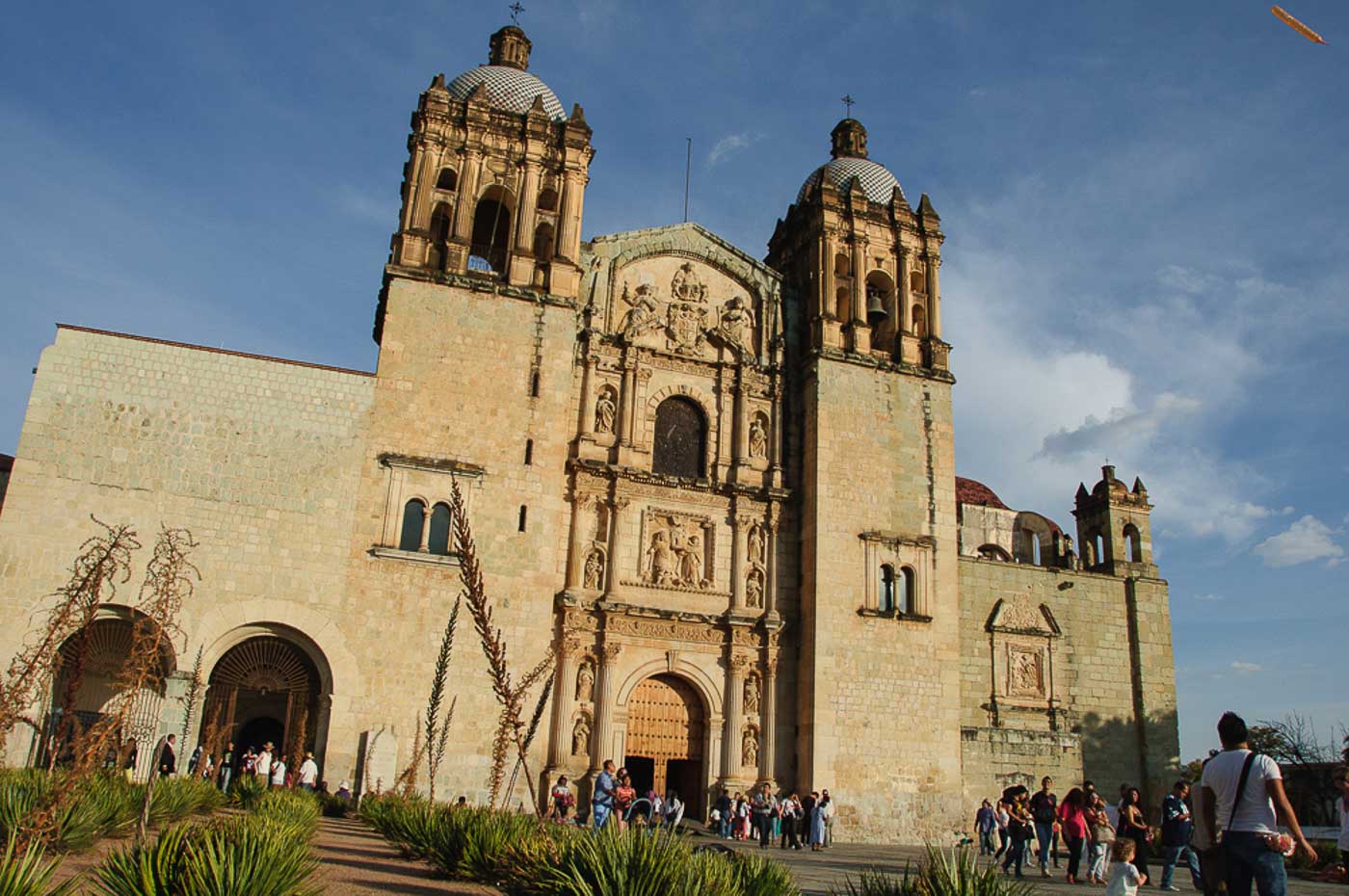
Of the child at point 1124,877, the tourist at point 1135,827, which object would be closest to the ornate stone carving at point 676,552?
the tourist at point 1135,827

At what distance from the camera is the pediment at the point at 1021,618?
26391mm

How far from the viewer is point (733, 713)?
22.4 meters

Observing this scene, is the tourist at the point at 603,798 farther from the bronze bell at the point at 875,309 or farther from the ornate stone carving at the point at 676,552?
the bronze bell at the point at 875,309

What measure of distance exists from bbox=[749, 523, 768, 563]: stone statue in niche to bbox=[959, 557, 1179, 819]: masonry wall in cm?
600

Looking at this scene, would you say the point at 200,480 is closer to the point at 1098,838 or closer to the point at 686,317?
the point at 686,317

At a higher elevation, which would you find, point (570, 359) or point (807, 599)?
point (570, 359)

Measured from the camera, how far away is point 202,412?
777 inches

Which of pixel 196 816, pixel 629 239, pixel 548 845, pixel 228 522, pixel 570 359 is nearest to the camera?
pixel 548 845

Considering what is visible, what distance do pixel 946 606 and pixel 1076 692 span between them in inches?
213

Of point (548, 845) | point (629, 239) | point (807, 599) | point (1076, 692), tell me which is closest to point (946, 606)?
point (807, 599)

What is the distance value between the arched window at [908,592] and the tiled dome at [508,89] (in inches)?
542

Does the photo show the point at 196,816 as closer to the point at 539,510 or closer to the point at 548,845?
the point at 548,845

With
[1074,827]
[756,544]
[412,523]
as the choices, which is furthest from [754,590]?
[1074,827]

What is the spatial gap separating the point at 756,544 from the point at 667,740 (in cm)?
478
